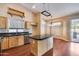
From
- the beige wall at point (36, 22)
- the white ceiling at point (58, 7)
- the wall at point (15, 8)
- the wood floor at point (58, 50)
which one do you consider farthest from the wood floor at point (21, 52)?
the white ceiling at point (58, 7)

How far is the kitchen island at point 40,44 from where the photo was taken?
6.32 ft

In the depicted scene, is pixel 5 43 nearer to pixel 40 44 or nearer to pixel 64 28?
pixel 40 44

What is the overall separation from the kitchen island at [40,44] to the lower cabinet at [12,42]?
227mm

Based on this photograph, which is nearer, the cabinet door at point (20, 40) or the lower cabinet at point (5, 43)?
the lower cabinet at point (5, 43)

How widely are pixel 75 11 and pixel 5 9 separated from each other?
1.33 metres

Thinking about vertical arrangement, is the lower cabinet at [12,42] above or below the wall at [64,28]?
below

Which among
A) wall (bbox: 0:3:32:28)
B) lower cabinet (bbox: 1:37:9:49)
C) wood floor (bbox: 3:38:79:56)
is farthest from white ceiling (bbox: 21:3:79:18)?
lower cabinet (bbox: 1:37:9:49)

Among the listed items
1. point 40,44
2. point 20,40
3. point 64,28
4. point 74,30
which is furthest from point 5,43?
point 74,30

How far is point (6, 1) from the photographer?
6.11 feet

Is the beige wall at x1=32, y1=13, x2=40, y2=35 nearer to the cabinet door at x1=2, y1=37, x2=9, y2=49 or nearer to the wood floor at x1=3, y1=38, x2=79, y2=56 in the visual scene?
the wood floor at x1=3, y1=38, x2=79, y2=56

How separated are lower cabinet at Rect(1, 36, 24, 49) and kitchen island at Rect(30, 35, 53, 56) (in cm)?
23

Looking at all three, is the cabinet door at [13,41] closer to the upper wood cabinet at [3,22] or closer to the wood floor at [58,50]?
the wood floor at [58,50]

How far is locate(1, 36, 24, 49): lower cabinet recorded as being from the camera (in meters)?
1.84

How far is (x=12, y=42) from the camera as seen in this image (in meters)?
1.91
